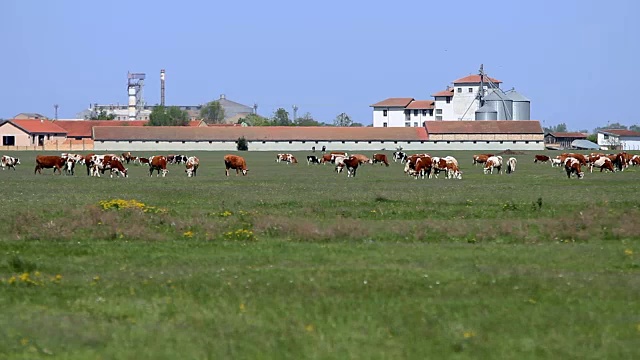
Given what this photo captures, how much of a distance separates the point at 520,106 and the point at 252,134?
55423mm

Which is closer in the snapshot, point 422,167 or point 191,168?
point 422,167

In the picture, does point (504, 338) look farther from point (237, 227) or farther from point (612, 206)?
point (612, 206)

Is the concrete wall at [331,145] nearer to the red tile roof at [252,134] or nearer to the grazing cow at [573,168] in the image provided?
the red tile roof at [252,134]

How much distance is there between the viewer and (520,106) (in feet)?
612

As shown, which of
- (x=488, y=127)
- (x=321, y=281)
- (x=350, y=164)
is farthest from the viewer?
(x=488, y=127)

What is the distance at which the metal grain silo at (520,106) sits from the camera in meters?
185

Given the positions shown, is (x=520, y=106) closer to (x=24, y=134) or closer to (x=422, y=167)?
(x=24, y=134)

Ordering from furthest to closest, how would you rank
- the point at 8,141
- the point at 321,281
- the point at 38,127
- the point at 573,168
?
the point at 38,127
the point at 8,141
the point at 573,168
the point at 321,281

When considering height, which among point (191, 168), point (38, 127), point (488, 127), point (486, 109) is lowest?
point (191, 168)

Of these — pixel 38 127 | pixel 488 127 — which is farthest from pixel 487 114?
pixel 38 127

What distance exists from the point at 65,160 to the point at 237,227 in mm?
45228

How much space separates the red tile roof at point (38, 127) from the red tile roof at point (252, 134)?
15103mm

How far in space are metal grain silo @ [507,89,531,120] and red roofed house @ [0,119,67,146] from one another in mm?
77585

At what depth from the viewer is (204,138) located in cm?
15100
